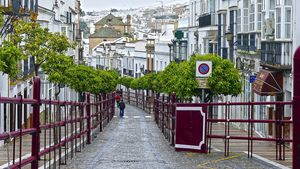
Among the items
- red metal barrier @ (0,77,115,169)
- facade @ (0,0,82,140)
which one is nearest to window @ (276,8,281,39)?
red metal barrier @ (0,77,115,169)

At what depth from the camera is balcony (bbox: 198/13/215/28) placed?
155 ft

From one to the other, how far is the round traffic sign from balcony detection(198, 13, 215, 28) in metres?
26.8

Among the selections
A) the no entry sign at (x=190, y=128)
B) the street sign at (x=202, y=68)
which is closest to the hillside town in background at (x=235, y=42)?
the no entry sign at (x=190, y=128)

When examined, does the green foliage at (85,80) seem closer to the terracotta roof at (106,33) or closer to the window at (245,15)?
the window at (245,15)

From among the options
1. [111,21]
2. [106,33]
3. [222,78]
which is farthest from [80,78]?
[111,21]

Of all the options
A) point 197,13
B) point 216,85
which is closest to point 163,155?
point 216,85

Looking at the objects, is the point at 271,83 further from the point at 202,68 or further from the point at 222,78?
the point at 202,68

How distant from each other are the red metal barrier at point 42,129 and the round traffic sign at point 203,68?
326cm

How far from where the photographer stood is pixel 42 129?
37.5 feet

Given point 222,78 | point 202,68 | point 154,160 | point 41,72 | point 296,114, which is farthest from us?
point 41,72

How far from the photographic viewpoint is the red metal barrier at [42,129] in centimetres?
908

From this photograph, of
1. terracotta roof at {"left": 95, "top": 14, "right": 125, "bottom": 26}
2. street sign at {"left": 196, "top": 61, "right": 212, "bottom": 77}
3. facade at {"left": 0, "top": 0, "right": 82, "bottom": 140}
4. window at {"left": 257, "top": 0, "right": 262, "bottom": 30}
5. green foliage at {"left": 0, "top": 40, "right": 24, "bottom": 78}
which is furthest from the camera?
terracotta roof at {"left": 95, "top": 14, "right": 125, "bottom": 26}

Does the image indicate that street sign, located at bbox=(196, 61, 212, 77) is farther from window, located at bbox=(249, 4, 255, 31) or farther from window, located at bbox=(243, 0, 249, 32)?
window, located at bbox=(243, 0, 249, 32)

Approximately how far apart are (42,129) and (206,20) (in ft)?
124
